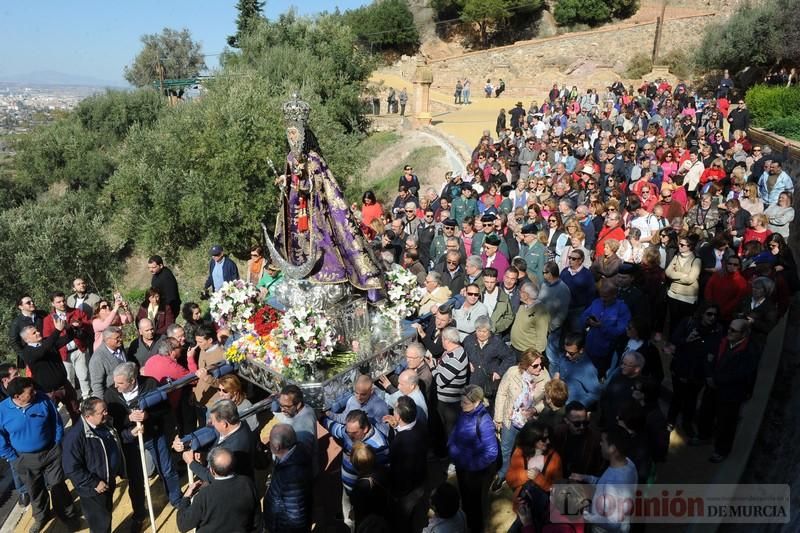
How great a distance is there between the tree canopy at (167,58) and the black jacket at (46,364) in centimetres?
5613

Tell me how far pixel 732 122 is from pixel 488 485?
15550mm

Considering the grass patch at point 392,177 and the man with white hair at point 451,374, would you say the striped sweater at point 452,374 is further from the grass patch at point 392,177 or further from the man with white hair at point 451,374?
the grass patch at point 392,177

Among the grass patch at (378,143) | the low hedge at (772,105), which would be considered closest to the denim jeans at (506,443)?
the low hedge at (772,105)

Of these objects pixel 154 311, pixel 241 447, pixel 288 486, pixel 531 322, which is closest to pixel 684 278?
pixel 531 322

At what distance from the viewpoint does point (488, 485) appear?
6352 mm

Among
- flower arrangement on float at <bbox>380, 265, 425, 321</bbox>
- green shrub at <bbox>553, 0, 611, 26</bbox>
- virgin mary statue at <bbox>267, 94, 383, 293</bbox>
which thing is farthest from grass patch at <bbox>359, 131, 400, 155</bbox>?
green shrub at <bbox>553, 0, 611, 26</bbox>

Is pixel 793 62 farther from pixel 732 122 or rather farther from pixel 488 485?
pixel 488 485

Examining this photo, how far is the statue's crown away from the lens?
271 inches

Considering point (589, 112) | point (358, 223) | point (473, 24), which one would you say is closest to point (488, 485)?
point (358, 223)

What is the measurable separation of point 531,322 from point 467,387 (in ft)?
6.34

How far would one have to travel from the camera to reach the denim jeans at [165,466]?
6027 millimetres

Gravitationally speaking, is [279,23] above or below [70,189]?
above

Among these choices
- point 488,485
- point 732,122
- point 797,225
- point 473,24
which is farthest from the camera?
point 473,24

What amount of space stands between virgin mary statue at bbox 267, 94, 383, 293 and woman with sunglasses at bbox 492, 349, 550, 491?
2.28 metres
